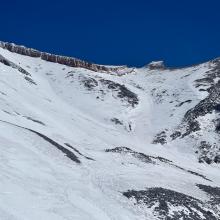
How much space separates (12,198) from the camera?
2120 cm

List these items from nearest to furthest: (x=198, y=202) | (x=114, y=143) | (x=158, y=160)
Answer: (x=198, y=202) < (x=158, y=160) < (x=114, y=143)

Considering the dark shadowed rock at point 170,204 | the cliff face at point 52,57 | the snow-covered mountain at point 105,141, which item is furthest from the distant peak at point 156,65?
the dark shadowed rock at point 170,204

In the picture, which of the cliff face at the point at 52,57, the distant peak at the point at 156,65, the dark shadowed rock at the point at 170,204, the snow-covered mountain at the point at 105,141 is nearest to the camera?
the snow-covered mountain at the point at 105,141

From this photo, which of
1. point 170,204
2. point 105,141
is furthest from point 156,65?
point 170,204

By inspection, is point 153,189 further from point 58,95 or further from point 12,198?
point 58,95

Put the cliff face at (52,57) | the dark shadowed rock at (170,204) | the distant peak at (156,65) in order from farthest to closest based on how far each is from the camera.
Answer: the distant peak at (156,65) < the cliff face at (52,57) < the dark shadowed rock at (170,204)

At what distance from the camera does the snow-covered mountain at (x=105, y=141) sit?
77.4 ft

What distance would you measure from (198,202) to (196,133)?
809 inches

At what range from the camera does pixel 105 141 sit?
131ft

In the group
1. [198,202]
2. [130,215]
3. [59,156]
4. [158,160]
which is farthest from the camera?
[158,160]

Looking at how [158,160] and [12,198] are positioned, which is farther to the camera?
[158,160]

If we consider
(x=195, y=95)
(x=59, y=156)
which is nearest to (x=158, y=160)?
(x=59, y=156)

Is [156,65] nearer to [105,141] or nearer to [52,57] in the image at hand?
[52,57]

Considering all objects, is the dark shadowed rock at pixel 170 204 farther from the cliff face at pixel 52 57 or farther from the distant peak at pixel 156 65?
the distant peak at pixel 156 65
